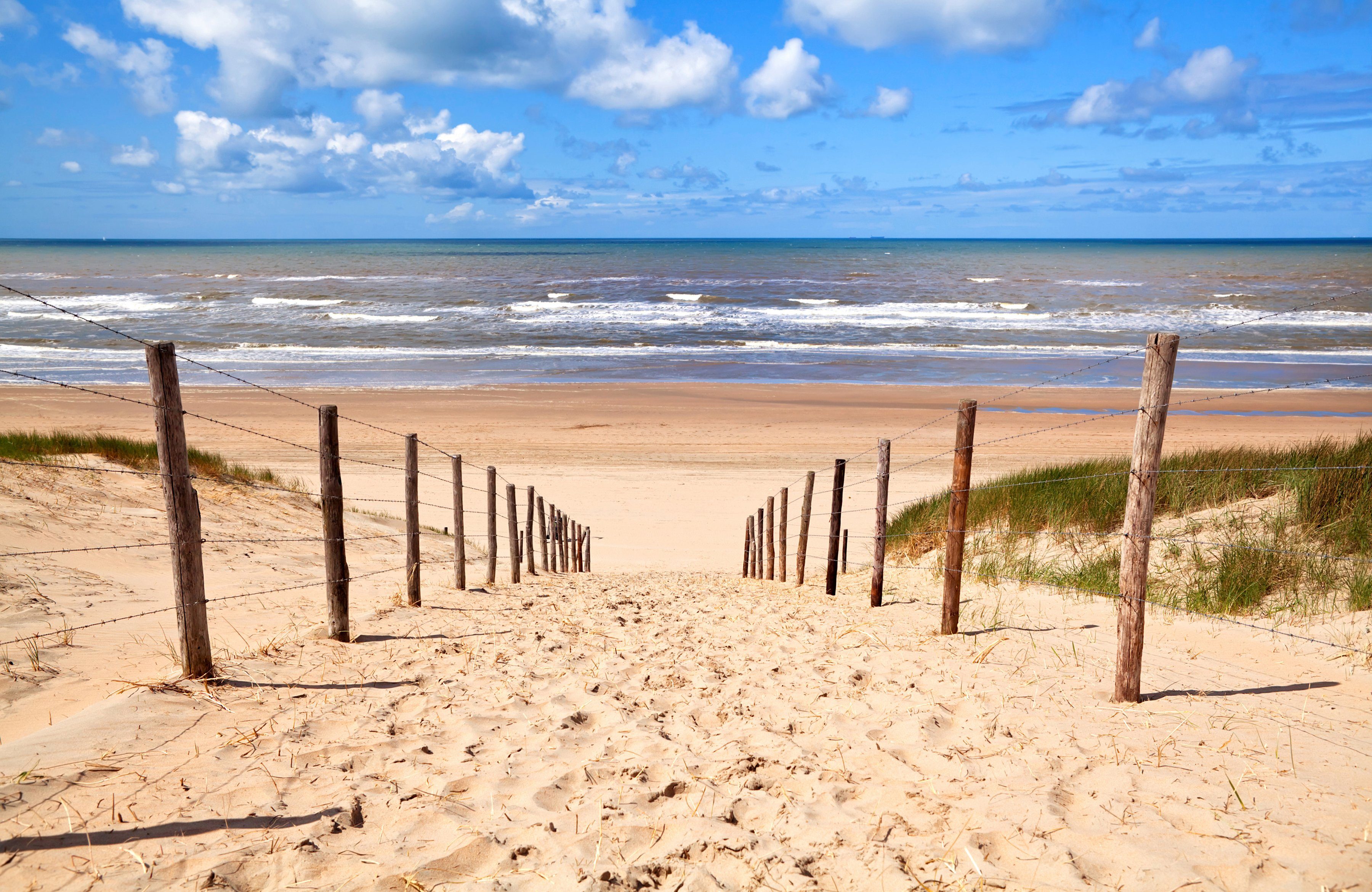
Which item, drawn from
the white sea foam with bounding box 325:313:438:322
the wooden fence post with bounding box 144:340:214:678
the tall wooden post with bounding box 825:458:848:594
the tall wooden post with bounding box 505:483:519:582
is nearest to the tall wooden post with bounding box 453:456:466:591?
the tall wooden post with bounding box 505:483:519:582

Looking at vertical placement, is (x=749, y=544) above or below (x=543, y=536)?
below

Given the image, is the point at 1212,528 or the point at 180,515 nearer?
the point at 180,515

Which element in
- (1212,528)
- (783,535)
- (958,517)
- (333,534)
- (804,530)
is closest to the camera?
(333,534)

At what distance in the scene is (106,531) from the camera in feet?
29.2

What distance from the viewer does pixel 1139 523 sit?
4875 mm

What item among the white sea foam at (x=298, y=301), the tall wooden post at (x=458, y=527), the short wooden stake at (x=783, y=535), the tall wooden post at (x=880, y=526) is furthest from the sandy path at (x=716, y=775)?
the white sea foam at (x=298, y=301)

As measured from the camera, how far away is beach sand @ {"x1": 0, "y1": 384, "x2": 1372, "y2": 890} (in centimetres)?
318

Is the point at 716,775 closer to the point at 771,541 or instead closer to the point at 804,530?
the point at 804,530

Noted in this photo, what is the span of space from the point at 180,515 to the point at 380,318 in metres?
45.4

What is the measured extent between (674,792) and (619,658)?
2.27 metres

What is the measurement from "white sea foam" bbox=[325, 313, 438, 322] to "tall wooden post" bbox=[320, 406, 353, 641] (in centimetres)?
4185

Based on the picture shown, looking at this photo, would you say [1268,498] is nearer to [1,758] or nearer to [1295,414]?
[1,758]

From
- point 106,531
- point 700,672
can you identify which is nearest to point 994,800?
point 700,672

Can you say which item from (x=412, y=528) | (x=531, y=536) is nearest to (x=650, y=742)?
(x=412, y=528)
